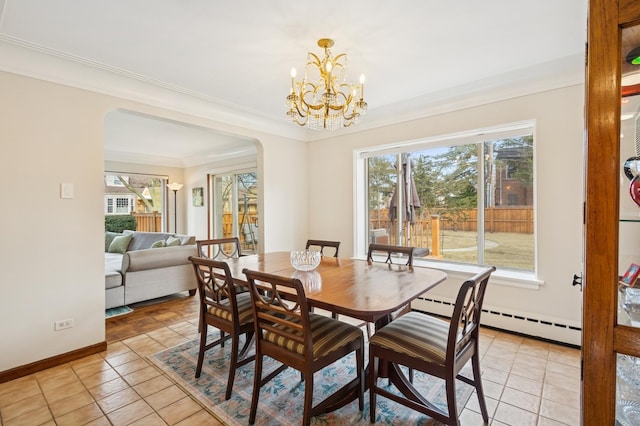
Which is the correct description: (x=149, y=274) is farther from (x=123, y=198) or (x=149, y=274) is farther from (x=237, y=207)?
(x=123, y=198)

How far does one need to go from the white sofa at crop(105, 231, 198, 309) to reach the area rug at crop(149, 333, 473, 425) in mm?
1506

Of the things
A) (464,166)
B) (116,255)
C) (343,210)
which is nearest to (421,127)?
(464,166)

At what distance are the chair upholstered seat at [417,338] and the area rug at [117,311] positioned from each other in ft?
11.0

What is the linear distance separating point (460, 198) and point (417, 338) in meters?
2.26

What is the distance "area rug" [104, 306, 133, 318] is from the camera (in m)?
3.61

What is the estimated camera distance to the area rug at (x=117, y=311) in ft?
11.8

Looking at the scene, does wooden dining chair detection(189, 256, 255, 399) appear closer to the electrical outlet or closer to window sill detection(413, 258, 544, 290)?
the electrical outlet

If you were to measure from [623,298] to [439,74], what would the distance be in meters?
2.53

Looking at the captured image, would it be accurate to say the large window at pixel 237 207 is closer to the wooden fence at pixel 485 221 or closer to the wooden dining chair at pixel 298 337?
the wooden fence at pixel 485 221

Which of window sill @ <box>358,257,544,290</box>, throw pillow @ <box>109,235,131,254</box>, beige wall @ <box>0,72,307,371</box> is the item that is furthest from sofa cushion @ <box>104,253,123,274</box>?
window sill @ <box>358,257,544,290</box>

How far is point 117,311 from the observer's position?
12.3 ft

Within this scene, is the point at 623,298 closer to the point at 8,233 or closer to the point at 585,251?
the point at 585,251

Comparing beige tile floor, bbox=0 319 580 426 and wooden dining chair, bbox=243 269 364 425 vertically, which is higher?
wooden dining chair, bbox=243 269 364 425

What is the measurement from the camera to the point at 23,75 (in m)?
2.32
